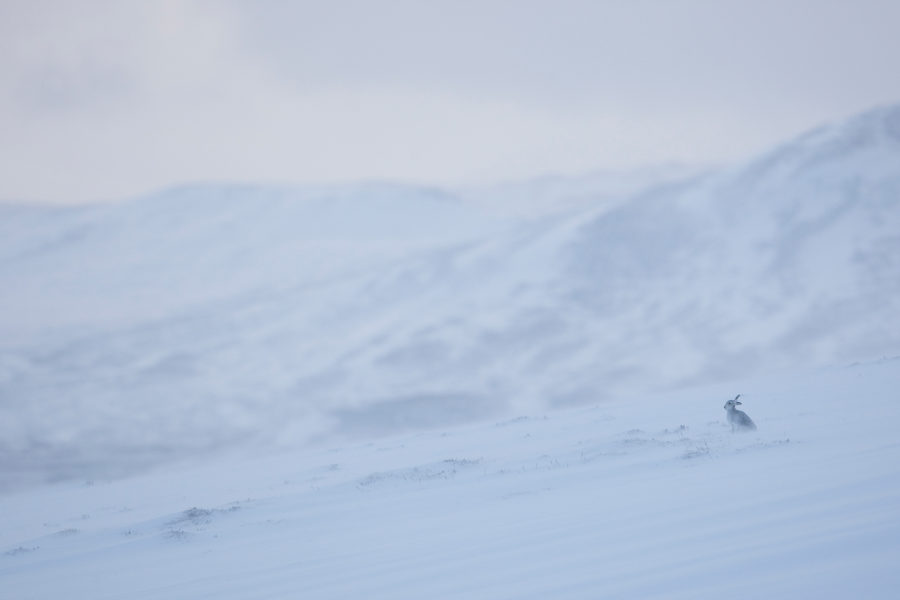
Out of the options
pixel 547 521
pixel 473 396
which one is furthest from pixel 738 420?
pixel 473 396

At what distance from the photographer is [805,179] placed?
5191 cm

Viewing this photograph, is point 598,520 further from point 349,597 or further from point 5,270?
point 5,270

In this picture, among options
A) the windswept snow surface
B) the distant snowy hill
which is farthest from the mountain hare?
the distant snowy hill

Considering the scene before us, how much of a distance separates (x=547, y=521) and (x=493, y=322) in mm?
38912

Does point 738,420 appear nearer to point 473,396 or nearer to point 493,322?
point 473,396

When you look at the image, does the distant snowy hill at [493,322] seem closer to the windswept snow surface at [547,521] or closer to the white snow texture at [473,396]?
the white snow texture at [473,396]

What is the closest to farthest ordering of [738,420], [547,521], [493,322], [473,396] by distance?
[547,521] < [738,420] < [473,396] < [493,322]

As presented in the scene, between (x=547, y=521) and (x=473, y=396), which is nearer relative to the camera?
(x=547, y=521)

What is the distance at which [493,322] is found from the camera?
46.2m

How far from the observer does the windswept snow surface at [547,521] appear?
5246 mm

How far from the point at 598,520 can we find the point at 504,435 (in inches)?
316

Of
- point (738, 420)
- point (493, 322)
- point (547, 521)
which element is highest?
point (493, 322)

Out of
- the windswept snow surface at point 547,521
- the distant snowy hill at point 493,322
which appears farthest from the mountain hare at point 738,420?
the distant snowy hill at point 493,322

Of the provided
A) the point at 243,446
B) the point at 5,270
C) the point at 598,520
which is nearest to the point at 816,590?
the point at 598,520
